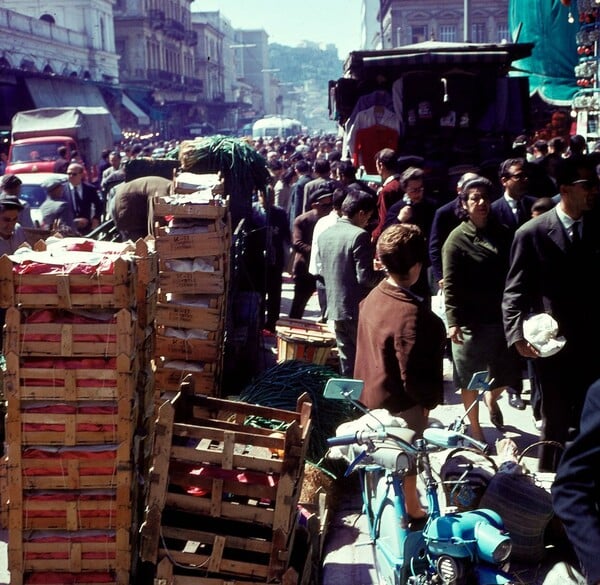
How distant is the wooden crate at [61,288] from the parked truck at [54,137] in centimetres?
1694

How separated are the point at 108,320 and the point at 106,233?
6.31 m

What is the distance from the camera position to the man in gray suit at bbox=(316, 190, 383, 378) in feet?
22.3

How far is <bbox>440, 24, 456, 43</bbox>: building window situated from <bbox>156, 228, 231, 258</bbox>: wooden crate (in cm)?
6765

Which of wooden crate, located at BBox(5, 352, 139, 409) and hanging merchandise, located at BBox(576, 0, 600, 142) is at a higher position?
hanging merchandise, located at BBox(576, 0, 600, 142)

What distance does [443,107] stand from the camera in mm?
13180

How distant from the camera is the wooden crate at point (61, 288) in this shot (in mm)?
4238

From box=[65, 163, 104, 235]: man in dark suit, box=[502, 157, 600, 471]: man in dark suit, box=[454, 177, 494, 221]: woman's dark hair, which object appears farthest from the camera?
box=[65, 163, 104, 235]: man in dark suit

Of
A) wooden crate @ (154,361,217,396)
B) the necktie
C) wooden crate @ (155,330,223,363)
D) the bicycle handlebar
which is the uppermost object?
the necktie

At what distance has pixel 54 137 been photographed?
2339cm

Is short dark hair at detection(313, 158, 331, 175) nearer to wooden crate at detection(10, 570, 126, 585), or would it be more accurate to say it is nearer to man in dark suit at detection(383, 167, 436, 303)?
man in dark suit at detection(383, 167, 436, 303)

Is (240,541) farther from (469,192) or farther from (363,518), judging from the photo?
(469,192)

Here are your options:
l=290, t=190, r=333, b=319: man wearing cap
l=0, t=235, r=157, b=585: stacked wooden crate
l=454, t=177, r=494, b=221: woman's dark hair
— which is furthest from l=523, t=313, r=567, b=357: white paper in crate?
l=290, t=190, r=333, b=319: man wearing cap

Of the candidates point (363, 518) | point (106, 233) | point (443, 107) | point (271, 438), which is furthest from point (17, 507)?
point (443, 107)

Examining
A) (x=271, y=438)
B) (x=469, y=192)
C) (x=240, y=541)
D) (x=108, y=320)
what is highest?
(x=469, y=192)
